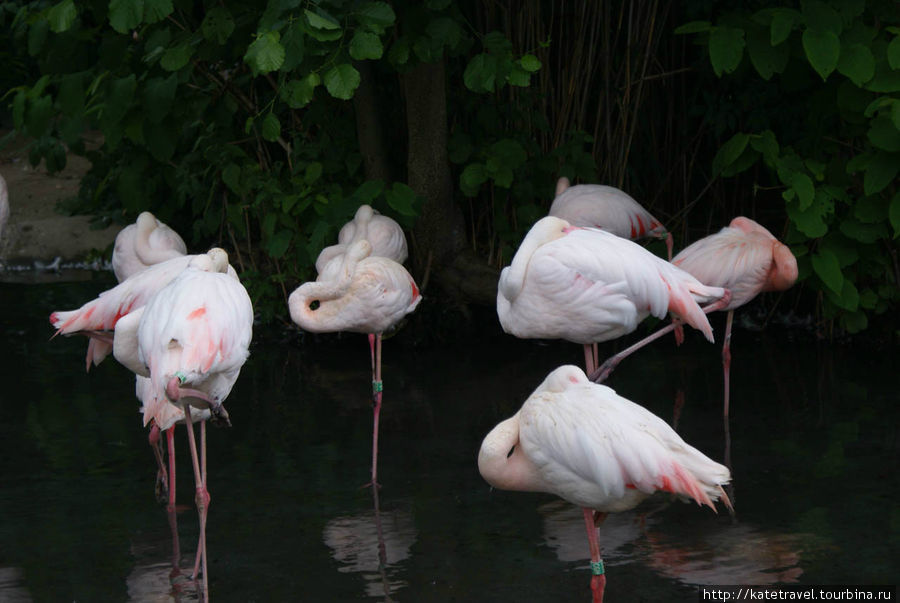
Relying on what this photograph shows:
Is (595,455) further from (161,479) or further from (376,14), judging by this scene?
(376,14)

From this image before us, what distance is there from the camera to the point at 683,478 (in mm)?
3344

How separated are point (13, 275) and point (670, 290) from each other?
6.53 metres

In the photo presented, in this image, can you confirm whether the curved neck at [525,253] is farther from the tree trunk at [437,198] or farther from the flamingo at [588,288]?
the tree trunk at [437,198]

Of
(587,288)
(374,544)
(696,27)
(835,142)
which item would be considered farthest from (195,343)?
(835,142)

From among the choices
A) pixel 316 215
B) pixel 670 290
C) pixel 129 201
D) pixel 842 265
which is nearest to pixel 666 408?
pixel 670 290

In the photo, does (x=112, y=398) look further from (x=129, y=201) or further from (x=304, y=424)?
(x=129, y=201)

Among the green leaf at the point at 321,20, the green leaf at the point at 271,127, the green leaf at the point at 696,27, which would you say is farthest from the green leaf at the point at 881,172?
the green leaf at the point at 271,127

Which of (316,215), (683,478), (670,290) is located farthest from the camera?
(316,215)

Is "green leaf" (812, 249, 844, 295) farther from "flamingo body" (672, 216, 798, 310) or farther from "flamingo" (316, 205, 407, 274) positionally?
"flamingo" (316, 205, 407, 274)

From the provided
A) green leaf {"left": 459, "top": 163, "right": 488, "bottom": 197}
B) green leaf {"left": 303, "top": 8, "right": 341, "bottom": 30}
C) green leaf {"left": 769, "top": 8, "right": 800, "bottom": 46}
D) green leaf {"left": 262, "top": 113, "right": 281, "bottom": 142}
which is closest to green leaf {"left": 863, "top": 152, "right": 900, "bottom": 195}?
green leaf {"left": 769, "top": 8, "right": 800, "bottom": 46}

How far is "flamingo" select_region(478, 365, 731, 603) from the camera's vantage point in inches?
133

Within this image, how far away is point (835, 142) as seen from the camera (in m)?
6.41

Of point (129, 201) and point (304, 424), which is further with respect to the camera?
point (129, 201)

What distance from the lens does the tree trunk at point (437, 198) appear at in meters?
6.82
